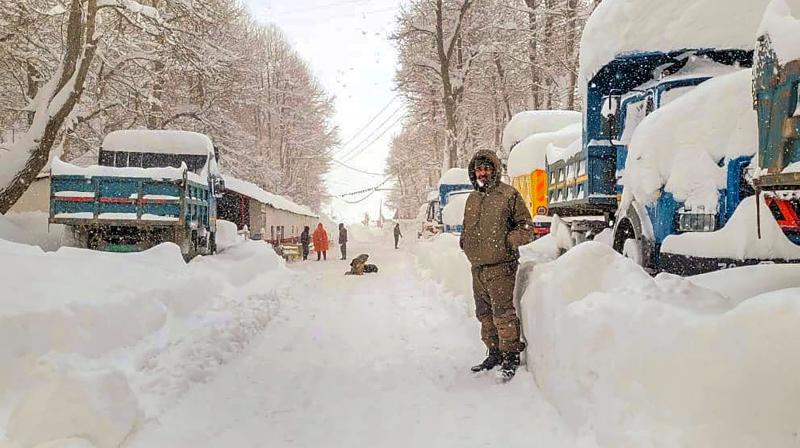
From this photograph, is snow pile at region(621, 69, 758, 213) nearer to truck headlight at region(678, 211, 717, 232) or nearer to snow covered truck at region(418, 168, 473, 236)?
truck headlight at region(678, 211, 717, 232)

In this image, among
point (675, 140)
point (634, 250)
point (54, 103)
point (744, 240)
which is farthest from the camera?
point (54, 103)

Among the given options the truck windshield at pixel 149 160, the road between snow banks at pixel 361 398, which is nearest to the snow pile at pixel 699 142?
Result: the road between snow banks at pixel 361 398

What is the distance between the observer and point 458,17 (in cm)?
2839

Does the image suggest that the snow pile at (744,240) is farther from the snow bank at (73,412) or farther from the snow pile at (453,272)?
the snow bank at (73,412)

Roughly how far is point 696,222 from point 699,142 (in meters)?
0.70

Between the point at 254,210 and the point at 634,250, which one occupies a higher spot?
the point at 254,210

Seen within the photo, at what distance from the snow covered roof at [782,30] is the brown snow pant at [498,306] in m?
2.60

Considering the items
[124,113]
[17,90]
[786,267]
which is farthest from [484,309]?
[17,90]

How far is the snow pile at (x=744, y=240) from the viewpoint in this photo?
4188 millimetres

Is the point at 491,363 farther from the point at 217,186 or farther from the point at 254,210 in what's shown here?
the point at 254,210

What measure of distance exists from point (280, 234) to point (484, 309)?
25883 mm

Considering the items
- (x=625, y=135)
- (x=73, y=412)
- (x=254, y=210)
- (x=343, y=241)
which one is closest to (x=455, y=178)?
(x=343, y=241)

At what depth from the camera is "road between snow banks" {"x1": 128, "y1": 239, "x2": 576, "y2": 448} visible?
372cm

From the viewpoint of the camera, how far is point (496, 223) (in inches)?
200
